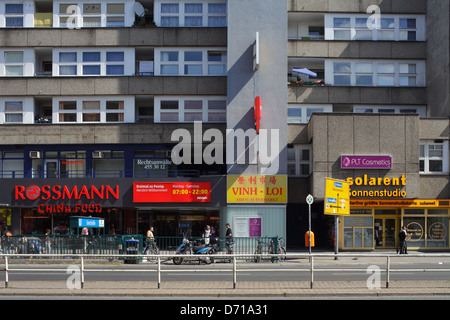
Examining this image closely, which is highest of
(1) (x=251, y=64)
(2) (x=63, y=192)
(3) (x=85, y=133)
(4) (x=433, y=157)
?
(1) (x=251, y=64)

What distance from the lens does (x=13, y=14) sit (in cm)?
3497

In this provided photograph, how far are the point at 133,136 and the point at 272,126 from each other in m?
8.76

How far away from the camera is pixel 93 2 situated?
35094 mm

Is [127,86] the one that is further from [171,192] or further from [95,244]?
[95,244]

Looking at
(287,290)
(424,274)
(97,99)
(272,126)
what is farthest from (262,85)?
(287,290)

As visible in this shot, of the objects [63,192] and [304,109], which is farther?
[304,109]

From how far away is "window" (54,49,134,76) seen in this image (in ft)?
114

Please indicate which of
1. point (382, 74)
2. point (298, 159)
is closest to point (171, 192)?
point (298, 159)

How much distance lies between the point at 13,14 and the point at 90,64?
592cm

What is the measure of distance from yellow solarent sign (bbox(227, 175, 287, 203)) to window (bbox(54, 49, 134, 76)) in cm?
995

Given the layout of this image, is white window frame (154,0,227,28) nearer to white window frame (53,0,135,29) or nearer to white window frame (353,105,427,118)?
white window frame (53,0,135,29)

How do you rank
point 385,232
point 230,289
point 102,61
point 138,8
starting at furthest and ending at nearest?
point 138,8 → point 102,61 → point 385,232 → point 230,289

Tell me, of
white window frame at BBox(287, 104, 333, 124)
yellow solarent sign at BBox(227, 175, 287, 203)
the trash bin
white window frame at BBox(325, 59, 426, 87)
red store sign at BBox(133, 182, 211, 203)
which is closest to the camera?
the trash bin

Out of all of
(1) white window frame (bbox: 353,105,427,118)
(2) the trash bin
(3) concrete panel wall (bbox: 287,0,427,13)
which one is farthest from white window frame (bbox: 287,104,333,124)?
(2) the trash bin
